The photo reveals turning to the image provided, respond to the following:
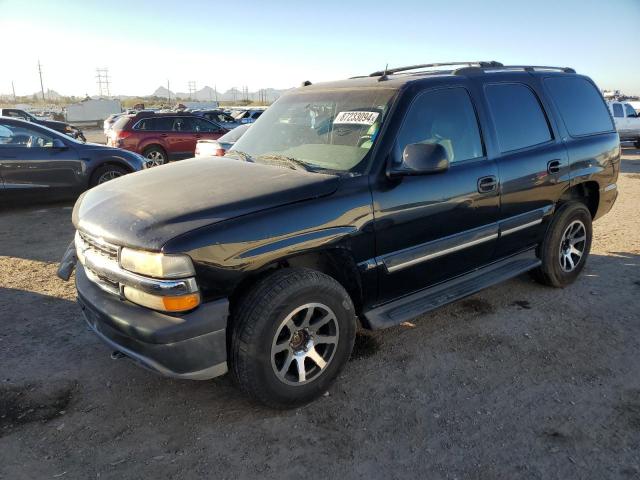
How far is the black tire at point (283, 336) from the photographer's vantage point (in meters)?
2.68

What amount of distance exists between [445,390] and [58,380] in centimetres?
252

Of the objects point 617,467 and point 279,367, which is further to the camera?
point 279,367

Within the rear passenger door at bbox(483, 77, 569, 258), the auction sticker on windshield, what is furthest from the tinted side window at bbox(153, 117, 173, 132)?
the rear passenger door at bbox(483, 77, 569, 258)

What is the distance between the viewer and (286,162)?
3.45 meters

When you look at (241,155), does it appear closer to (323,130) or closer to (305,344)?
(323,130)

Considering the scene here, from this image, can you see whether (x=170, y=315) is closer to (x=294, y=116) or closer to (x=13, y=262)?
(x=294, y=116)

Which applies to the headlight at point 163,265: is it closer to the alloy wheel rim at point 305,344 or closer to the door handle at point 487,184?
the alloy wheel rim at point 305,344

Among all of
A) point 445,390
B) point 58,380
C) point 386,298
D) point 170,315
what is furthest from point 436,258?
point 58,380

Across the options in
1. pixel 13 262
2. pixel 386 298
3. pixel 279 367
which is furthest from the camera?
pixel 13 262

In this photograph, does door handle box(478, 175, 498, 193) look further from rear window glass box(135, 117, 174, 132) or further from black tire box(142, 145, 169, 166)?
rear window glass box(135, 117, 174, 132)

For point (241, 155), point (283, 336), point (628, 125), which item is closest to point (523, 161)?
point (241, 155)

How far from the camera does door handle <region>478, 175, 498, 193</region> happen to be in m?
3.71

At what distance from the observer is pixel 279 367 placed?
2908mm

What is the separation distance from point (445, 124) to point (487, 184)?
554mm
